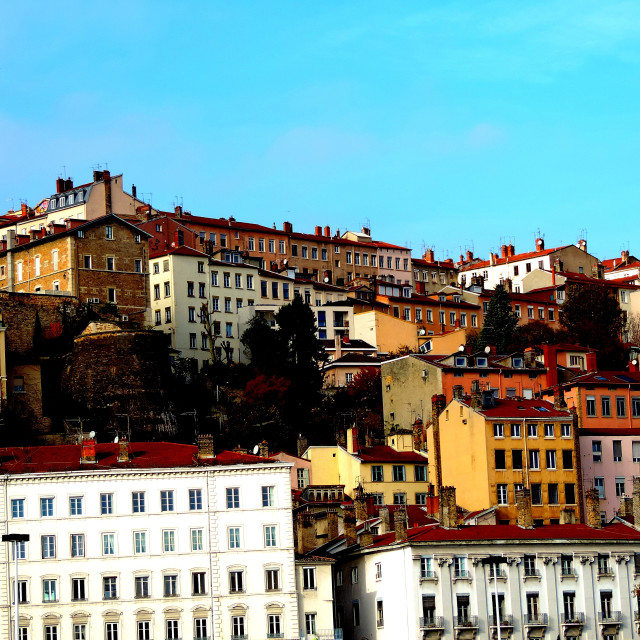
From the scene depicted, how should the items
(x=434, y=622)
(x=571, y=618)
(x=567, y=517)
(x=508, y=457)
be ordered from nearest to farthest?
(x=434, y=622) → (x=571, y=618) → (x=567, y=517) → (x=508, y=457)

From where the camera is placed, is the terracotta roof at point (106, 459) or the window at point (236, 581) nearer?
the window at point (236, 581)

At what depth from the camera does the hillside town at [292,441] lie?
69.9 metres

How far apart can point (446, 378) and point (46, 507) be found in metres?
35.6

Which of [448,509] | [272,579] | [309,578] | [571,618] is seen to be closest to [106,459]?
[272,579]

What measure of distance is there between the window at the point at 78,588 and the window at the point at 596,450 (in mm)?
31419

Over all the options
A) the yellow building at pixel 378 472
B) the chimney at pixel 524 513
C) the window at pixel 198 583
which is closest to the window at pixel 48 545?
the window at pixel 198 583

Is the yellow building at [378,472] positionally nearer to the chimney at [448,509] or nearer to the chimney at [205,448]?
the chimney at [448,509]

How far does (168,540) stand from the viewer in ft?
233

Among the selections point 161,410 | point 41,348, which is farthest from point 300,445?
point 41,348

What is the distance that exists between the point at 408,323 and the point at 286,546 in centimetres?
5872

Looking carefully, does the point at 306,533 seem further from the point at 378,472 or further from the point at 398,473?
the point at 398,473

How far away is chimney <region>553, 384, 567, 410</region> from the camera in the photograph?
288 ft

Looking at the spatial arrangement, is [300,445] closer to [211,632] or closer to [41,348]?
[41,348]

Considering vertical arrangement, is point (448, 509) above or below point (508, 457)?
below
